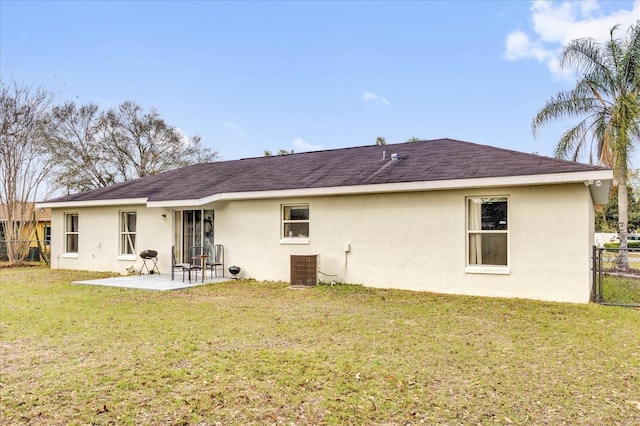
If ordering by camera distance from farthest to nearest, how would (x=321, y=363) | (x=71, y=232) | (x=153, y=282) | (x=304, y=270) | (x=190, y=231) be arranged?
(x=71, y=232)
(x=190, y=231)
(x=153, y=282)
(x=304, y=270)
(x=321, y=363)

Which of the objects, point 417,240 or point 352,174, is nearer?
point 417,240

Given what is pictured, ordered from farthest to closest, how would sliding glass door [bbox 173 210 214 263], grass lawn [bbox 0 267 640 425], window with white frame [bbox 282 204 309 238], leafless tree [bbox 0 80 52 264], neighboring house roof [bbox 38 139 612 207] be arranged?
leafless tree [bbox 0 80 52 264], sliding glass door [bbox 173 210 214 263], window with white frame [bbox 282 204 309 238], neighboring house roof [bbox 38 139 612 207], grass lawn [bbox 0 267 640 425]

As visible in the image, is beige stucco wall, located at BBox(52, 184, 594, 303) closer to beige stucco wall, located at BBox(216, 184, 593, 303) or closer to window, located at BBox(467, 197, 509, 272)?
beige stucco wall, located at BBox(216, 184, 593, 303)

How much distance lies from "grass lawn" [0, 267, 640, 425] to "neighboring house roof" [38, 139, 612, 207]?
2.68 m

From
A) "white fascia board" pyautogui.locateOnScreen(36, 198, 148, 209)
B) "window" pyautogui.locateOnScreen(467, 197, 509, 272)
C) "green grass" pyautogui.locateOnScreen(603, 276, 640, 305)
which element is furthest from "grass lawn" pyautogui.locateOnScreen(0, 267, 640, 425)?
"white fascia board" pyautogui.locateOnScreen(36, 198, 148, 209)

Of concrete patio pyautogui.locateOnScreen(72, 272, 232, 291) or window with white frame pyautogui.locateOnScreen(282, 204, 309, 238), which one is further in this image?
window with white frame pyautogui.locateOnScreen(282, 204, 309, 238)

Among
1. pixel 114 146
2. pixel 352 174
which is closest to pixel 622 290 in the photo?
pixel 352 174

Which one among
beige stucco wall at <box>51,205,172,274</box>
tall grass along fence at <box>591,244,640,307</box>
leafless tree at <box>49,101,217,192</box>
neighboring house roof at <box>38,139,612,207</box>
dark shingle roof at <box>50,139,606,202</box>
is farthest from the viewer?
leafless tree at <box>49,101,217,192</box>

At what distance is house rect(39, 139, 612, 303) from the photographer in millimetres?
8633

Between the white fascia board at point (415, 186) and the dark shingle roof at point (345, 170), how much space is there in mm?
126

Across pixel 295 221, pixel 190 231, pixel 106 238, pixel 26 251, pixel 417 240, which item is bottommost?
pixel 26 251

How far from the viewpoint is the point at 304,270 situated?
1067 cm

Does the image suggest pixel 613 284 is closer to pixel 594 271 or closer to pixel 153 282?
pixel 594 271

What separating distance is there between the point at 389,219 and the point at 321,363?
5.91 metres
